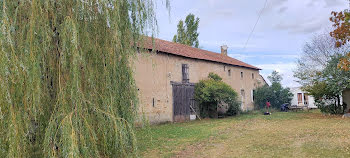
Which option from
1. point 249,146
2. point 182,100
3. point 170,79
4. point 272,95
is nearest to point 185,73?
point 170,79

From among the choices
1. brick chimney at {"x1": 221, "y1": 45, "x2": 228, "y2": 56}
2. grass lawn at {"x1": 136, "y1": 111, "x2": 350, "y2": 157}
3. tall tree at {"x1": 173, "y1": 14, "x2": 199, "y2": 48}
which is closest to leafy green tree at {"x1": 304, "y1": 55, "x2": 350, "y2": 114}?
grass lawn at {"x1": 136, "y1": 111, "x2": 350, "y2": 157}

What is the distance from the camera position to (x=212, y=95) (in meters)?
16.8

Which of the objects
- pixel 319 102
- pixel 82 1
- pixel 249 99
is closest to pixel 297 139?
pixel 82 1

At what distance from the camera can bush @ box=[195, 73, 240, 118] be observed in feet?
54.5

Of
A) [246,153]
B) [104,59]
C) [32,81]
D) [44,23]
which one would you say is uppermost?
[44,23]

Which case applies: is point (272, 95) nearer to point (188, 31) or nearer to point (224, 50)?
point (224, 50)

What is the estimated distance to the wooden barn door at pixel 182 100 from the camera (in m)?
15.8

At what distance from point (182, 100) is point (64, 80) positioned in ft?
42.8

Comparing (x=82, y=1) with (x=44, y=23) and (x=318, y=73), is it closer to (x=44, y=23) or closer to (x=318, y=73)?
(x=44, y=23)

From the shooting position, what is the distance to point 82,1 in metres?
3.91

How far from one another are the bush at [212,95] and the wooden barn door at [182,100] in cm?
61

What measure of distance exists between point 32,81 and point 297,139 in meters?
8.24

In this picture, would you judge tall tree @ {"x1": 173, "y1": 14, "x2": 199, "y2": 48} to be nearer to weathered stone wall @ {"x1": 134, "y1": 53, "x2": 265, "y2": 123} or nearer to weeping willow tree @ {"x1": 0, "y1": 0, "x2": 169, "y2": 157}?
weathered stone wall @ {"x1": 134, "y1": 53, "x2": 265, "y2": 123}

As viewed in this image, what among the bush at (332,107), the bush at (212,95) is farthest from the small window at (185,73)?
the bush at (332,107)
